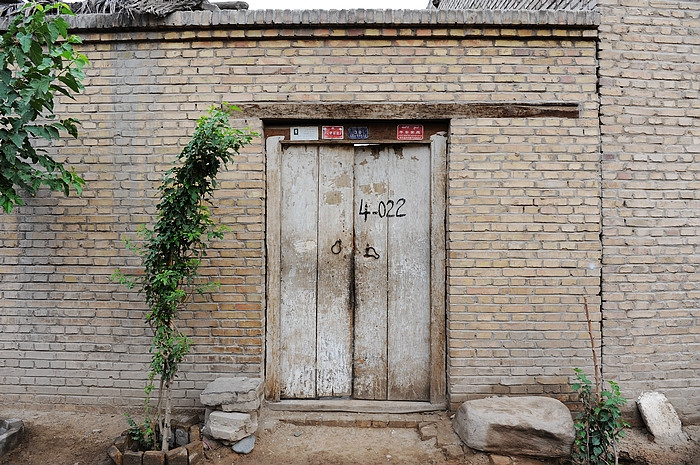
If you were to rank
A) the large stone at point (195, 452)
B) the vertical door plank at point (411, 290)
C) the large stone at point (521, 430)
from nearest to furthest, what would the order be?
the large stone at point (195, 452) → the large stone at point (521, 430) → the vertical door plank at point (411, 290)

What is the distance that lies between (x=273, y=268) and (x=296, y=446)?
1.44m

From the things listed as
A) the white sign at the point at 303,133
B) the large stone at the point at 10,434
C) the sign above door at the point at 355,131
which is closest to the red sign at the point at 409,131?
the sign above door at the point at 355,131

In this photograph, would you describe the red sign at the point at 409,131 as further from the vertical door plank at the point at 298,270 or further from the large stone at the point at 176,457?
the large stone at the point at 176,457

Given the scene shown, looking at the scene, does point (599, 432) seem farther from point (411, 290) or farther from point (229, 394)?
point (229, 394)

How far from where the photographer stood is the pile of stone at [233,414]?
3.58 metres

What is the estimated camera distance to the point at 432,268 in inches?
164

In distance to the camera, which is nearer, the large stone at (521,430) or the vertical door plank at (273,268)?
the large stone at (521,430)

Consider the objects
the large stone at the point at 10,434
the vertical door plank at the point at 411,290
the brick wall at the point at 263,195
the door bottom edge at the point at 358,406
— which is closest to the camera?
the large stone at the point at 10,434

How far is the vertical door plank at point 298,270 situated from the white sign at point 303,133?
10 cm

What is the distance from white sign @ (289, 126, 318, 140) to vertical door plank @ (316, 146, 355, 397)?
0.15 m

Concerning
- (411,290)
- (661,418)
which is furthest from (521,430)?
(411,290)

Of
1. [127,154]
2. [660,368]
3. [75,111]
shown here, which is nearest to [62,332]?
[127,154]

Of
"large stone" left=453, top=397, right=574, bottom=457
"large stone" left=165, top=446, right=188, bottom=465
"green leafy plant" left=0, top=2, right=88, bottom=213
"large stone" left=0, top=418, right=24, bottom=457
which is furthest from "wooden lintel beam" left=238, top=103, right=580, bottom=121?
"large stone" left=0, top=418, right=24, bottom=457

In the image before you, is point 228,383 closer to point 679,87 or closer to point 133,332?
point 133,332
